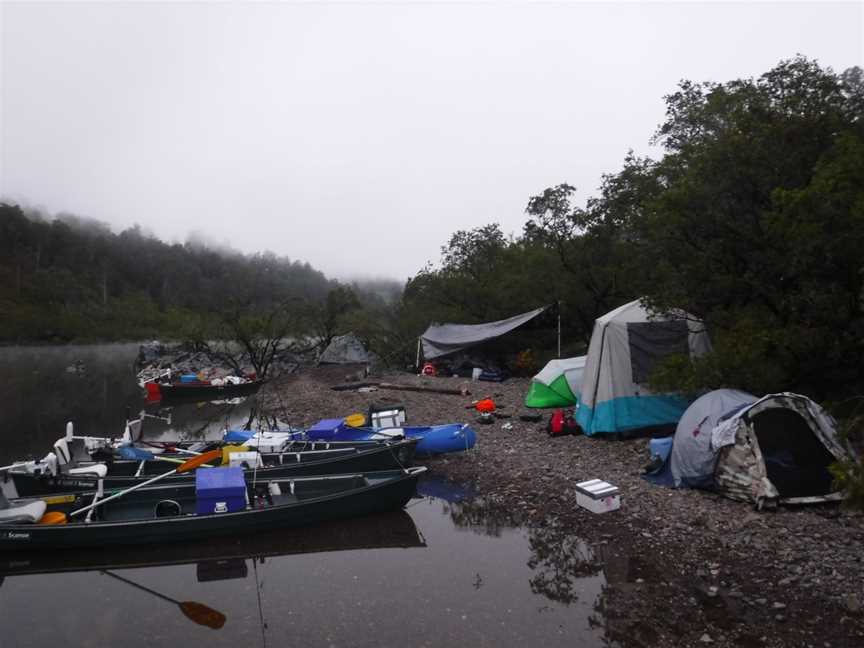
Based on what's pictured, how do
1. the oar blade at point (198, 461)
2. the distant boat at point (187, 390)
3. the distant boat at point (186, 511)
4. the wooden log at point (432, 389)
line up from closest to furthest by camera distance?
the distant boat at point (186, 511) < the oar blade at point (198, 461) < the wooden log at point (432, 389) < the distant boat at point (187, 390)

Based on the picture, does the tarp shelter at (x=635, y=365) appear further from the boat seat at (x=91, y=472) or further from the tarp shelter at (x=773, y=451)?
the boat seat at (x=91, y=472)

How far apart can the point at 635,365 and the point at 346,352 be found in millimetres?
24082

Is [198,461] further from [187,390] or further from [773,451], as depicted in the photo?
[187,390]

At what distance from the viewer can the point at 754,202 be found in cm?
995

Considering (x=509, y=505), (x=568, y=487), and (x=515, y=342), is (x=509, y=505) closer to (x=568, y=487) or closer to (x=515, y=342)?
(x=568, y=487)

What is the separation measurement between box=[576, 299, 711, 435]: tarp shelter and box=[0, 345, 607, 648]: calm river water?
386cm

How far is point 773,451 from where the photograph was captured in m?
7.68

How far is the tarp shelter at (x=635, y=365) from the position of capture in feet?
37.8

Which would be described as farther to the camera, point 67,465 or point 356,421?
point 356,421

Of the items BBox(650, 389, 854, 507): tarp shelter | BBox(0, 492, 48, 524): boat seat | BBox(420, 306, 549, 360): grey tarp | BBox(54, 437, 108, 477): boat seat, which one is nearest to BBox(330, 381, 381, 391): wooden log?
BBox(420, 306, 549, 360): grey tarp

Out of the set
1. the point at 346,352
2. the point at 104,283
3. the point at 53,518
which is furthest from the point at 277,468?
the point at 104,283

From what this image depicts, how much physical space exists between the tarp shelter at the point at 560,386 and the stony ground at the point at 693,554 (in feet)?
14.2

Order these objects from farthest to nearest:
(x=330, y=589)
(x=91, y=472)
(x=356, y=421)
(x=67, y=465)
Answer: (x=356, y=421), (x=67, y=465), (x=91, y=472), (x=330, y=589)

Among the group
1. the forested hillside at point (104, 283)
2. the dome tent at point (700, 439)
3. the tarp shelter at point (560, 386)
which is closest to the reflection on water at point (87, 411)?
the tarp shelter at point (560, 386)
